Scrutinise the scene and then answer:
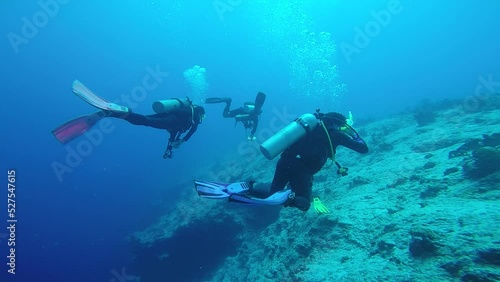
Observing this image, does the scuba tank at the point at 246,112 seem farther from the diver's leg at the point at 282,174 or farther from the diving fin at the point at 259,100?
the diver's leg at the point at 282,174

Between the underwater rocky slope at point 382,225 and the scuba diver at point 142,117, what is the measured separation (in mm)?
4122

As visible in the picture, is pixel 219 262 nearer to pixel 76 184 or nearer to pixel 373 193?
pixel 373 193

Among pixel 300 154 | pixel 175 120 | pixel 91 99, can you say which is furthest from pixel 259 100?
pixel 91 99

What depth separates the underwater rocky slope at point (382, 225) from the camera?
154 inches

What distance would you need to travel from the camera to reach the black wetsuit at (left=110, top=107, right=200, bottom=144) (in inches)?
247

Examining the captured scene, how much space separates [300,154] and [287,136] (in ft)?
1.80

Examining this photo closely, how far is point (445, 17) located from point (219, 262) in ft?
672

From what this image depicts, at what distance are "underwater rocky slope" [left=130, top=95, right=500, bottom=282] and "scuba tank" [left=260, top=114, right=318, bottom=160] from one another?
2.32 meters

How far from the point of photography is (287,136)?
484 centimetres

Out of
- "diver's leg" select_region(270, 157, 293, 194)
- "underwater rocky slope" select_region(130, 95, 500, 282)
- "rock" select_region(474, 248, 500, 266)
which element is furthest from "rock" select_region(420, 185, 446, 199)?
"diver's leg" select_region(270, 157, 293, 194)

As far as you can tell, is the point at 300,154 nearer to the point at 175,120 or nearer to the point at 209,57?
the point at 175,120

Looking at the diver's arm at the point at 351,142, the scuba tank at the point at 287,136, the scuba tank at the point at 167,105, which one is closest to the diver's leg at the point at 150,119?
the scuba tank at the point at 167,105

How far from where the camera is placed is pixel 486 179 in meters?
5.38

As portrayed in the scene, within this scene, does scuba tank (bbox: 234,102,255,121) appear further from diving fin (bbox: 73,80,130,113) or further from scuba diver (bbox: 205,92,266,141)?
diving fin (bbox: 73,80,130,113)
